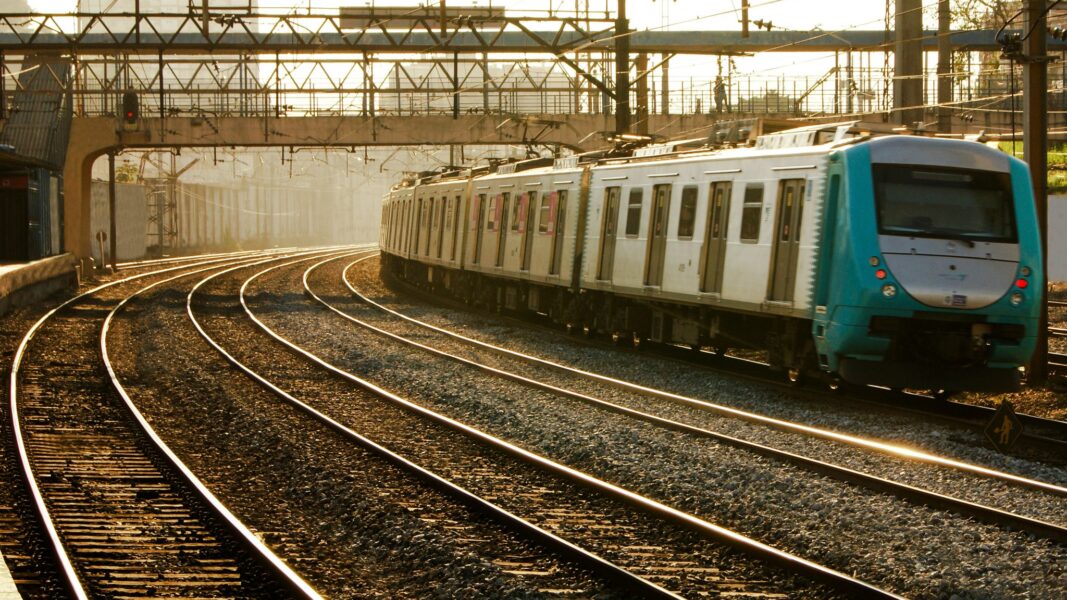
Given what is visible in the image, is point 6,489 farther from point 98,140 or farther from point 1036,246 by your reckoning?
point 98,140

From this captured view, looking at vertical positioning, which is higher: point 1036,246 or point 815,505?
point 1036,246

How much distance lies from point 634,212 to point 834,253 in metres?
6.23

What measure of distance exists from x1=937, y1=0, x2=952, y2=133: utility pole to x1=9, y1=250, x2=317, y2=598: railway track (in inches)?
965

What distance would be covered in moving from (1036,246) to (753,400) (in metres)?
3.22

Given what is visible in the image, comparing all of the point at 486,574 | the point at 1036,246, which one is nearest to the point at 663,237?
the point at 1036,246

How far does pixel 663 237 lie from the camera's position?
18.9 metres

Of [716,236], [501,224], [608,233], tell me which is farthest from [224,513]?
[501,224]

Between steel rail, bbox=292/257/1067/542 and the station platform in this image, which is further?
the station platform

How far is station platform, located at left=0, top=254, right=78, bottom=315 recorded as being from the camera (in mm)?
28578

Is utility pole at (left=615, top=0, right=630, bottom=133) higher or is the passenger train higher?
utility pole at (left=615, top=0, right=630, bottom=133)

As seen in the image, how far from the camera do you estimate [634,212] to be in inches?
793

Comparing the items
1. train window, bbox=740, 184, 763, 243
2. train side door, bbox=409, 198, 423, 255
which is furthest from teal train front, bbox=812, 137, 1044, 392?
train side door, bbox=409, 198, 423, 255

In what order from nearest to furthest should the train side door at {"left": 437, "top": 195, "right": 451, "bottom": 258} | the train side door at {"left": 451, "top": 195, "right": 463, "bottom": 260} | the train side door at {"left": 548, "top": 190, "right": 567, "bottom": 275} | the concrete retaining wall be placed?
1. the train side door at {"left": 548, "top": 190, "right": 567, "bottom": 275}
2. the train side door at {"left": 451, "top": 195, "right": 463, "bottom": 260}
3. the train side door at {"left": 437, "top": 195, "right": 451, "bottom": 258}
4. the concrete retaining wall

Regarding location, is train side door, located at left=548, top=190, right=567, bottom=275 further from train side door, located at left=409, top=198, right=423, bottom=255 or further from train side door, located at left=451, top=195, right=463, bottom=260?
train side door, located at left=409, top=198, right=423, bottom=255
